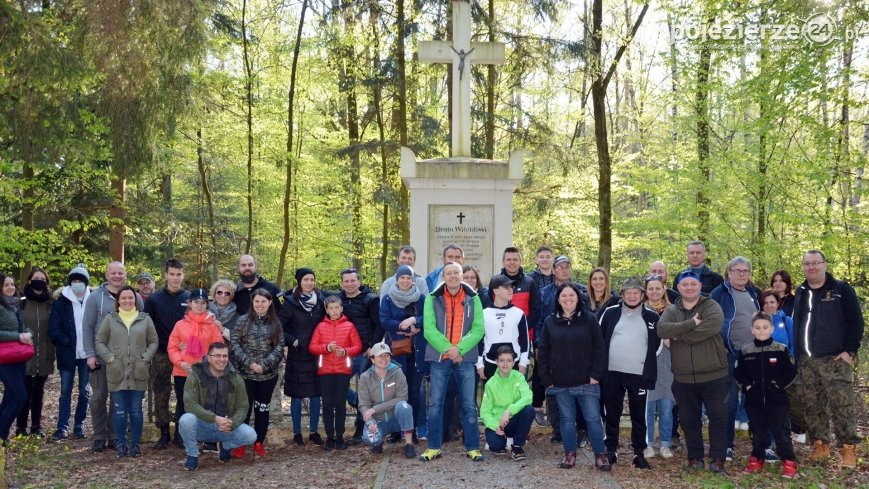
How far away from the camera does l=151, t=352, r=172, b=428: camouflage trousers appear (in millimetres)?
6773

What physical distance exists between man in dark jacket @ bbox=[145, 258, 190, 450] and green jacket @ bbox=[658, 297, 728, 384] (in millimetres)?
4245

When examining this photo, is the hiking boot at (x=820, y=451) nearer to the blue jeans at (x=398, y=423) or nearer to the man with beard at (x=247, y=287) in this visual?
the blue jeans at (x=398, y=423)

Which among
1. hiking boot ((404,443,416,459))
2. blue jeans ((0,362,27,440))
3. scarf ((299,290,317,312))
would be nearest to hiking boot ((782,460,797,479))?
hiking boot ((404,443,416,459))

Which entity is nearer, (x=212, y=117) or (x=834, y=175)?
(x=834, y=175)

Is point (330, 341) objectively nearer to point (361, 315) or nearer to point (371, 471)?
point (361, 315)

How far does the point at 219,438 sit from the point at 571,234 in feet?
52.3

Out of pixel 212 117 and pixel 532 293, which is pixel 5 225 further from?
pixel 532 293

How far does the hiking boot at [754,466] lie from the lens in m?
5.82

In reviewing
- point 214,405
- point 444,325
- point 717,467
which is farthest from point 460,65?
point 717,467

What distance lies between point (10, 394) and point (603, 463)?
17.0 feet

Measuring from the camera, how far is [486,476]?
551cm

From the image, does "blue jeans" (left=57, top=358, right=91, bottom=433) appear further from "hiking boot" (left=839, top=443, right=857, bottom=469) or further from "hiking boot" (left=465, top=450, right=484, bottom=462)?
"hiking boot" (left=839, top=443, right=857, bottom=469)

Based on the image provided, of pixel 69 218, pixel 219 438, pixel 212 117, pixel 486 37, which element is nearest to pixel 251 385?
pixel 219 438

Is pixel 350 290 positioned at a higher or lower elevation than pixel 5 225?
lower
